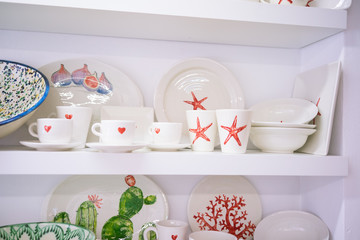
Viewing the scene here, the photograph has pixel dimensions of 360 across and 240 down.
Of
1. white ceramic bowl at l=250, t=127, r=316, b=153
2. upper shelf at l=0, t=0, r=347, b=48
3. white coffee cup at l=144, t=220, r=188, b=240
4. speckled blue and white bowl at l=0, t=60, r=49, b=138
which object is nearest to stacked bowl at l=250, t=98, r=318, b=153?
white ceramic bowl at l=250, t=127, r=316, b=153

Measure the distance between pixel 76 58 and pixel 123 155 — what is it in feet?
1.32

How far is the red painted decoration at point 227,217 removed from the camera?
1110mm

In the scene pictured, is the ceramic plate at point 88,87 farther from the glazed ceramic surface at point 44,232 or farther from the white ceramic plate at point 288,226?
the white ceramic plate at point 288,226

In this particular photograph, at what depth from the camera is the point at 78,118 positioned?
0.92 meters

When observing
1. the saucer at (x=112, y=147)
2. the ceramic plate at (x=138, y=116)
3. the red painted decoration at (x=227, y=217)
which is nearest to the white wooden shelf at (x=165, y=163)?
the saucer at (x=112, y=147)

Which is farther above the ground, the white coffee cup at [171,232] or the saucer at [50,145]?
the saucer at [50,145]

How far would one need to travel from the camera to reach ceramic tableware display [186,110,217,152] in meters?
0.95

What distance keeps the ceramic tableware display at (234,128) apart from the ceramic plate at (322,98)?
0.77ft

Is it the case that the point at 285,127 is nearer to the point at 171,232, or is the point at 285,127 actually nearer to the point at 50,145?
the point at 171,232

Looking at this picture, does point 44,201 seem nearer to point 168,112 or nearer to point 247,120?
point 168,112

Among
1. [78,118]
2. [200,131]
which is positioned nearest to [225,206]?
[200,131]

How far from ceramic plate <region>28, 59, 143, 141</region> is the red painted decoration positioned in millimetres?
431

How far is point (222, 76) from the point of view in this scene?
1.13m

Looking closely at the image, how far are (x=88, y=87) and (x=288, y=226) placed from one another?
0.81 m
